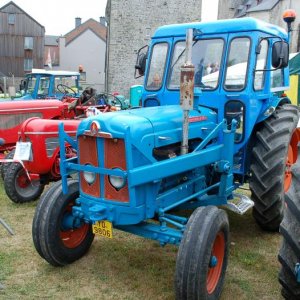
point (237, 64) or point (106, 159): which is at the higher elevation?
point (237, 64)

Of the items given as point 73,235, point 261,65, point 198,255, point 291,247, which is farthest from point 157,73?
point 291,247

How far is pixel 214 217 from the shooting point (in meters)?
3.14

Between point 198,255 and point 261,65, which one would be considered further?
point 261,65

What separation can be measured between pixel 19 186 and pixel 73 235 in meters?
2.16

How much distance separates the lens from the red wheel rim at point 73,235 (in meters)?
3.83

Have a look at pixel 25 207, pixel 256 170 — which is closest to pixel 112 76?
pixel 25 207

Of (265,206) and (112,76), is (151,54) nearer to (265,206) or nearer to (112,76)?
(265,206)

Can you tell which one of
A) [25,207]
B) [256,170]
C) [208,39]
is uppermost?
[208,39]

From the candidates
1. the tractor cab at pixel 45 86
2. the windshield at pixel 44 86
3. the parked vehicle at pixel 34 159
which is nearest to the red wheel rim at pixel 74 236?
the parked vehicle at pixel 34 159

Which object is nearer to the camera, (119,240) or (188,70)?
(188,70)

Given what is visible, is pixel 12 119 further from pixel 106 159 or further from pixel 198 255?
pixel 198 255

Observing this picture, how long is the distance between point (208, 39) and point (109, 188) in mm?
1941

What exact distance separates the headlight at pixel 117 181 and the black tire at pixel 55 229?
704 mm

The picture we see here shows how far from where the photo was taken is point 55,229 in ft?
12.0
